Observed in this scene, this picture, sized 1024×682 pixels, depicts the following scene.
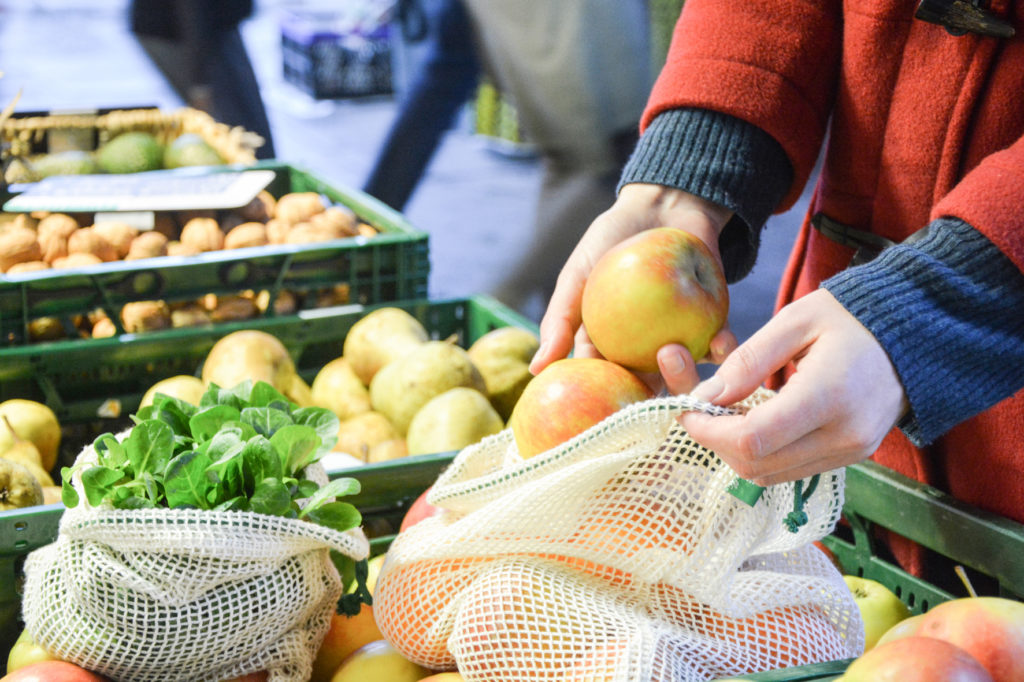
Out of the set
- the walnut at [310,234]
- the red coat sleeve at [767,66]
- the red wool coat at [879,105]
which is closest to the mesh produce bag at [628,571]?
the red wool coat at [879,105]

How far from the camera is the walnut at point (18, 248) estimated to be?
6.89 feet

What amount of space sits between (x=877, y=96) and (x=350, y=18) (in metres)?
7.90

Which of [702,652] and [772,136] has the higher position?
[772,136]

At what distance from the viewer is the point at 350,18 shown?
27.8 ft

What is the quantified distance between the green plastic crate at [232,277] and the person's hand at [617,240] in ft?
3.12

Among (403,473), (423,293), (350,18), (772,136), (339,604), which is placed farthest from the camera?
(350,18)

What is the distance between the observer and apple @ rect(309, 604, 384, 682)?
4.05 ft

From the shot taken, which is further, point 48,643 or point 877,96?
point 877,96

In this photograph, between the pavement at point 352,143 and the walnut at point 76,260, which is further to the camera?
the pavement at point 352,143

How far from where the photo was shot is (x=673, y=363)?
1.06 meters

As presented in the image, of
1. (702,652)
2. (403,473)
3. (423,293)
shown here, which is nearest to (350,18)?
(423,293)

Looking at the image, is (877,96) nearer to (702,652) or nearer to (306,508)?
(702,652)

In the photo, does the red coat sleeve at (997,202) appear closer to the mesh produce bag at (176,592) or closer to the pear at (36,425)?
the mesh produce bag at (176,592)

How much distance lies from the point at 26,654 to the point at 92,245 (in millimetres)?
1207
